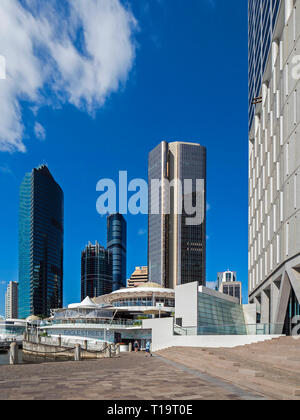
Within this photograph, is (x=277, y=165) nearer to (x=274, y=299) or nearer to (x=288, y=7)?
(x=274, y=299)

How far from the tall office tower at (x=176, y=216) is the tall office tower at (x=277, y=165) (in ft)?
397

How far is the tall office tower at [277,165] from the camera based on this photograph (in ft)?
106

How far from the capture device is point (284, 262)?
114 feet

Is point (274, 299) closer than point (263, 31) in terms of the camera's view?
Yes

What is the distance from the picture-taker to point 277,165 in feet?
128

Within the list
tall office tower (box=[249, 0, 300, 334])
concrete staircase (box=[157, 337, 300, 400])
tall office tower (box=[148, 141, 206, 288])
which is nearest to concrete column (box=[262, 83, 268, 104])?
tall office tower (box=[249, 0, 300, 334])

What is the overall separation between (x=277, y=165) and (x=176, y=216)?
469 ft

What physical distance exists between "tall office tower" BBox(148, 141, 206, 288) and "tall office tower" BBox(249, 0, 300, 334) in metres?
121

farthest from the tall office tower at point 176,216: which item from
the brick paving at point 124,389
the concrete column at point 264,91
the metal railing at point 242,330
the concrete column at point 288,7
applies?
the brick paving at point 124,389

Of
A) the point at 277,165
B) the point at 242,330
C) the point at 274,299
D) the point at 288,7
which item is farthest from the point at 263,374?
the point at 288,7

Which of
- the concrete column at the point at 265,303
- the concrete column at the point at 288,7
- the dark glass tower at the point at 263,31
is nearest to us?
the concrete column at the point at 288,7

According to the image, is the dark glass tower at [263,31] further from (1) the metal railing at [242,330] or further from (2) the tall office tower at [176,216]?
(2) the tall office tower at [176,216]
